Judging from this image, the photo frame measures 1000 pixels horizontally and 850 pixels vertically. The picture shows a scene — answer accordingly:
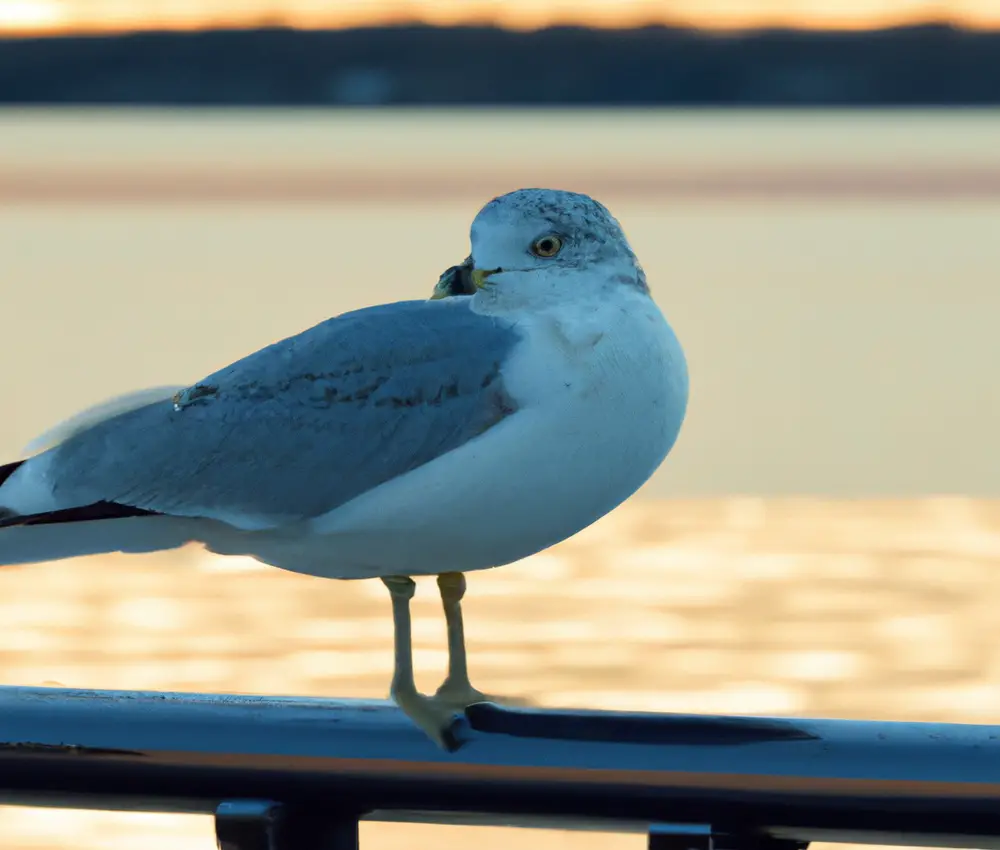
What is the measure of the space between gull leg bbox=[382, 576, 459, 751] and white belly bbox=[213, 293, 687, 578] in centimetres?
10

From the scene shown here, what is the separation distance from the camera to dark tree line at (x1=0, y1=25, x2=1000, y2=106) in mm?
32969

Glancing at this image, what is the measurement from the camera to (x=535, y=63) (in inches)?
1336

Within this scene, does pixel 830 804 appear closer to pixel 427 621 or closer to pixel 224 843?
pixel 224 843

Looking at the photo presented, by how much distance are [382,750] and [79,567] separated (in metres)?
4.75

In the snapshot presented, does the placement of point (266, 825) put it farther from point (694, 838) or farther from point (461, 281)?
point (461, 281)

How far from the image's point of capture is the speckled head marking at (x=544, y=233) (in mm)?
1275

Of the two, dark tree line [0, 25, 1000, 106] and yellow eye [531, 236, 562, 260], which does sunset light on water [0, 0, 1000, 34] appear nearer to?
dark tree line [0, 25, 1000, 106]

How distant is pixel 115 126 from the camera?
46.9 meters

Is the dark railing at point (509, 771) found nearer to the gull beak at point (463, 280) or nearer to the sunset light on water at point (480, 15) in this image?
the gull beak at point (463, 280)

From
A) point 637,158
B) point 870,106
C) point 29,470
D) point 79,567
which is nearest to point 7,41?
point 637,158

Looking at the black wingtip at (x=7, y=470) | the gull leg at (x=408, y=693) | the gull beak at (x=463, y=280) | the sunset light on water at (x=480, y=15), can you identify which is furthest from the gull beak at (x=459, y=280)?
the sunset light on water at (x=480, y=15)

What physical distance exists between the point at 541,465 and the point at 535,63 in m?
33.4

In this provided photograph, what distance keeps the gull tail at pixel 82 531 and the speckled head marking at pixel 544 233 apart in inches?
12.5

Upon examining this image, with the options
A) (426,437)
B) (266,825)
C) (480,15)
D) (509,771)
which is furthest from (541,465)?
(480,15)
